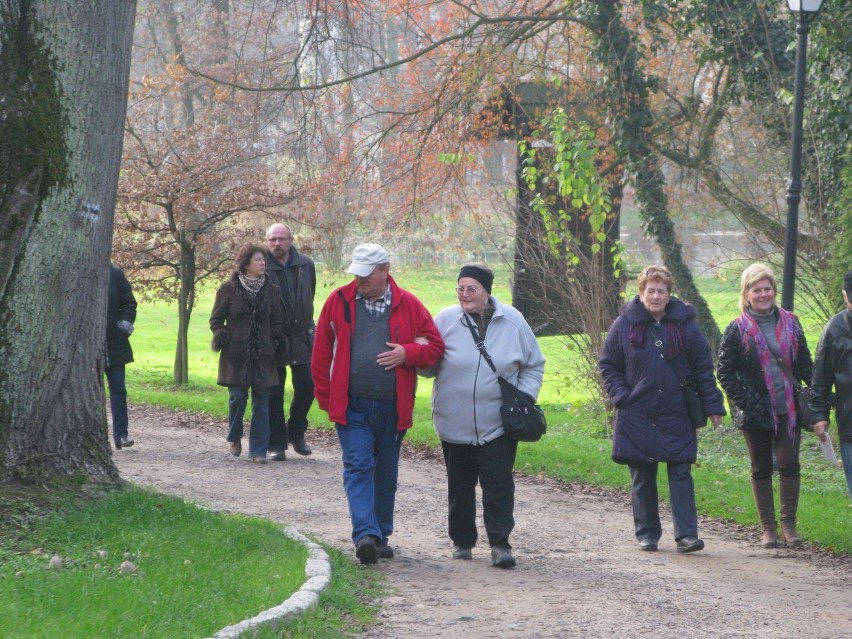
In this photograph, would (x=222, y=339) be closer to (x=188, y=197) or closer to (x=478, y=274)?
(x=478, y=274)

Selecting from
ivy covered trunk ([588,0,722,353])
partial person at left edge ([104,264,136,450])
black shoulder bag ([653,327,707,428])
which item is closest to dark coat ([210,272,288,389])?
partial person at left edge ([104,264,136,450])

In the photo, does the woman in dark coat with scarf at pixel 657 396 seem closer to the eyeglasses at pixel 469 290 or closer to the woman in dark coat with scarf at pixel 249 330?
the eyeglasses at pixel 469 290

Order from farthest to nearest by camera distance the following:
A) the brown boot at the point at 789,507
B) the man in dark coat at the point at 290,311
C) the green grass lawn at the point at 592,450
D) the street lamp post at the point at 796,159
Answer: the street lamp post at the point at 796,159, the man in dark coat at the point at 290,311, the green grass lawn at the point at 592,450, the brown boot at the point at 789,507

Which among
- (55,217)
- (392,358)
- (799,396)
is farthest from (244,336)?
(799,396)

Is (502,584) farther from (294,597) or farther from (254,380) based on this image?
(254,380)

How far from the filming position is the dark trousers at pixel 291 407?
10797mm

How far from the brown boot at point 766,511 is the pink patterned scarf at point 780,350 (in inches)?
15.7

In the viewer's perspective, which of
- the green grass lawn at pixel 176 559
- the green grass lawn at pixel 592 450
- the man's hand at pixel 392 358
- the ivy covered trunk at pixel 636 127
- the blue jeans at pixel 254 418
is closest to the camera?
the green grass lawn at pixel 176 559

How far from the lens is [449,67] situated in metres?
15.8

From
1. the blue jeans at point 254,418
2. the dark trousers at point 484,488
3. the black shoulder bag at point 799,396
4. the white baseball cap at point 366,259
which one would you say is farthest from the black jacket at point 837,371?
the blue jeans at point 254,418

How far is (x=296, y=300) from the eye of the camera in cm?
1080

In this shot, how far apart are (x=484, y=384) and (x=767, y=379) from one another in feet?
6.75

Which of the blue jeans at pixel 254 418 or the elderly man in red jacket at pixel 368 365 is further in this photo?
the blue jeans at pixel 254 418

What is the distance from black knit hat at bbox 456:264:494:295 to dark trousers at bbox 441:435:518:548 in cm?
95
